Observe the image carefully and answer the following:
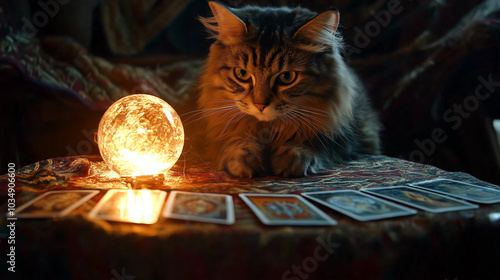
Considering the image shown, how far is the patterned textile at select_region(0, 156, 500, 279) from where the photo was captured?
2.82 feet

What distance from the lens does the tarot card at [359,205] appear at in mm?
986

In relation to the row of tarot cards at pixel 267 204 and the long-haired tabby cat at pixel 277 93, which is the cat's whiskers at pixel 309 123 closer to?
the long-haired tabby cat at pixel 277 93

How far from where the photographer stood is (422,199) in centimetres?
113

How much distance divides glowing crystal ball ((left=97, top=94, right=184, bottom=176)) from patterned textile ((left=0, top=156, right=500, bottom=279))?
293 millimetres

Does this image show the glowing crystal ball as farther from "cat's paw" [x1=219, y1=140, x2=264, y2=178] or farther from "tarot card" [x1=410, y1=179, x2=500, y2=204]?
"tarot card" [x1=410, y1=179, x2=500, y2=204]

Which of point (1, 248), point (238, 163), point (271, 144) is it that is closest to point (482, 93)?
point (271, 144)

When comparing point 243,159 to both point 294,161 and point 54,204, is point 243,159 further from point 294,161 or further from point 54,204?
point 54,204

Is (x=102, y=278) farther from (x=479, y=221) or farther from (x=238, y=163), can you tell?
(x=479, y=221)

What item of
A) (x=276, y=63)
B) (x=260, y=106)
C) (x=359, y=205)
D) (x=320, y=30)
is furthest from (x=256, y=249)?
(x=320, y=30)

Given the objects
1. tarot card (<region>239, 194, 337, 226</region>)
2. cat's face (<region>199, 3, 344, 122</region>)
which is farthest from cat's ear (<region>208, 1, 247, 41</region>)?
tarot card (<region>239, 194, 337, 226</region>)

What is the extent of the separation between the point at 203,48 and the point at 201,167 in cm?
108

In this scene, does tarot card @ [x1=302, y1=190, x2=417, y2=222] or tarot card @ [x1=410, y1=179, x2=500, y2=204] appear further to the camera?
tarot card @ [x1=410, y1=179, x2=500, y2=204]

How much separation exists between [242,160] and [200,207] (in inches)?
18.8

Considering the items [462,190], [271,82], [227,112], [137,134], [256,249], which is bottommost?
[256,249]
